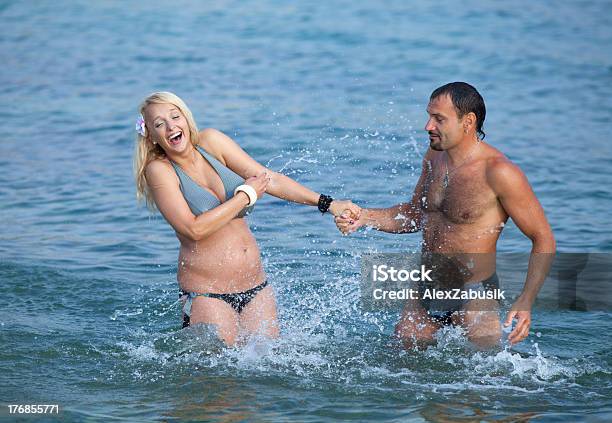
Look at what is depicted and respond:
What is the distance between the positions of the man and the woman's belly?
119cm

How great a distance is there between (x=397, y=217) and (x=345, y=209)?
15.9 inches

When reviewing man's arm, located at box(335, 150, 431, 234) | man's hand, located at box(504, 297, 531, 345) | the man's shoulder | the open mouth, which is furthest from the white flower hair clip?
man's hand, located at box(504, 297, 531, 345)

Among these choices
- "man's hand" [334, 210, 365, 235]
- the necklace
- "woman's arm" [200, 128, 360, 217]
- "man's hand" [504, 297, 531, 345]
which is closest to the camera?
"man's hand" [504, 297, 531, 345]

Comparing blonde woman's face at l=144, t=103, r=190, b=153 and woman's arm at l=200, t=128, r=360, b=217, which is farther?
woman's arm at l=200, t=128, r=360, b=217

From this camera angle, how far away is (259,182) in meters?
6.84

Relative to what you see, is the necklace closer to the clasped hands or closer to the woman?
the clasped hands

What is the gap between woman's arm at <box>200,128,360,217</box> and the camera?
7.09m

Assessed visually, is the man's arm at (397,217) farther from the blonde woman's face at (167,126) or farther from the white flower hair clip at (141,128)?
the white flower hair clip at (141,128)

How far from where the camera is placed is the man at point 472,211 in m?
6.36

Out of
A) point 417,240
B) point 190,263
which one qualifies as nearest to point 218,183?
point 190,263

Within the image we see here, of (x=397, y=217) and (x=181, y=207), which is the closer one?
(x=181, y=207)

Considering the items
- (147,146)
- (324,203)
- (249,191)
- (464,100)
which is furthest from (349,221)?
(147,146)

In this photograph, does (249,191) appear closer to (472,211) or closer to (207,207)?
(207,207)

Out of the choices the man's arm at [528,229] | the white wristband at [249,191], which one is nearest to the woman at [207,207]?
the white wristband at [249,191]
